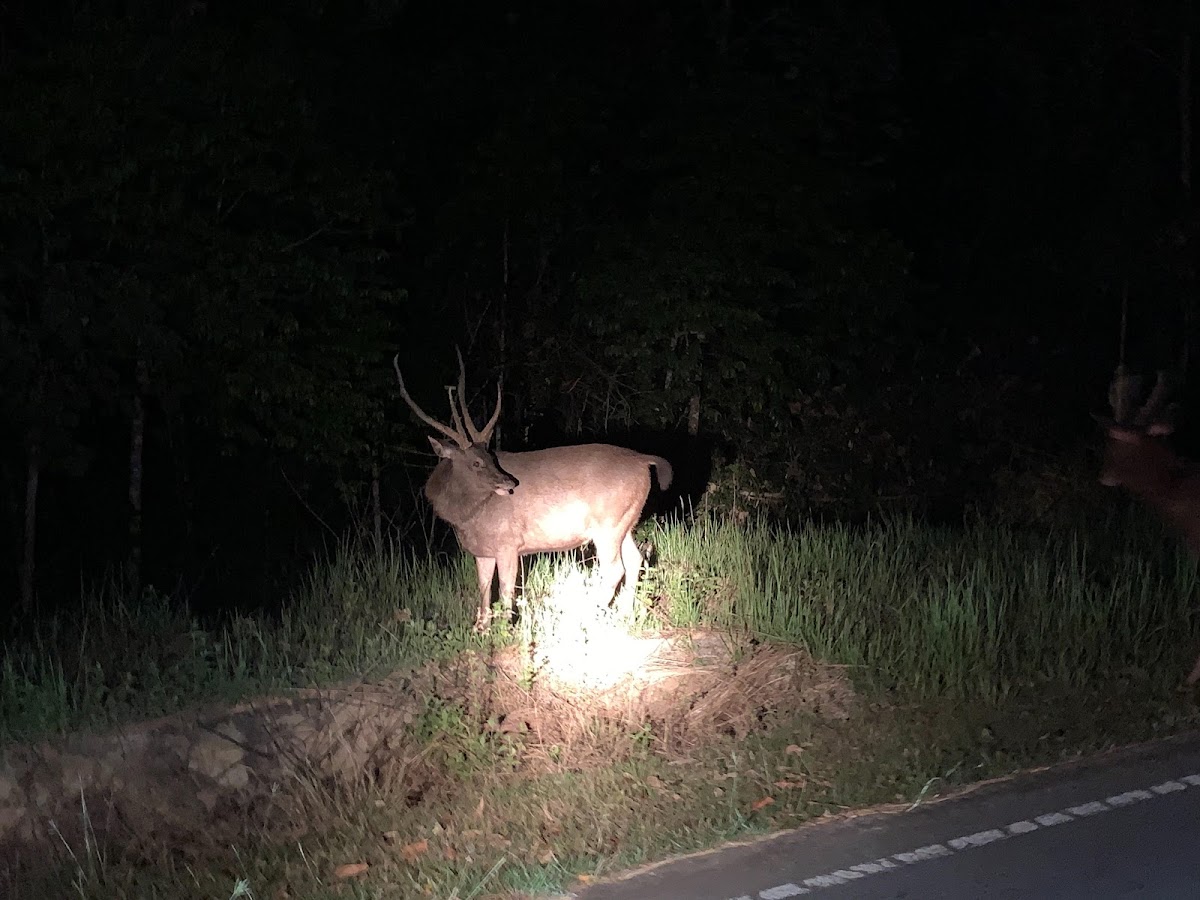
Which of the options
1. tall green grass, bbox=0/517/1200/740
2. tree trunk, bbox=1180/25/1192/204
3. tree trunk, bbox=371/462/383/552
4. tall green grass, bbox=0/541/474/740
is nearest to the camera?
tall green grass, bbox=0/541/474/740

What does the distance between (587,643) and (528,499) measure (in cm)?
103

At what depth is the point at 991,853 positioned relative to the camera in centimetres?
585

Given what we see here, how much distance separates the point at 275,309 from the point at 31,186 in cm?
192

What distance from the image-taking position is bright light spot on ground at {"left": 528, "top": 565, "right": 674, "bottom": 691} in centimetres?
816

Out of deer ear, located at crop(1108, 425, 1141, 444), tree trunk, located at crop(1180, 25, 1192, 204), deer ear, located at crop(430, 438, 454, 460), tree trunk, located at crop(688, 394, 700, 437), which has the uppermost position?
tree trunk, located at crop(1180, 25, 1192, 204)

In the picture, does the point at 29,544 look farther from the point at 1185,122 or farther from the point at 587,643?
the point at 1185,122

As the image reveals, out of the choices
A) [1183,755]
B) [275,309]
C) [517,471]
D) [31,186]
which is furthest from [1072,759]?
[31,186]

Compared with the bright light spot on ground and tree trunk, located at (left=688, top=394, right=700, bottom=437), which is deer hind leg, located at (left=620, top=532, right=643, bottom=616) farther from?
tree trunk, located at (left=688, top=394, right=700, bottom=437)

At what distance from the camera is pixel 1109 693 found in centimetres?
800

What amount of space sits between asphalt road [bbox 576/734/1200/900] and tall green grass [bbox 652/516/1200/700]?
54.9 inches

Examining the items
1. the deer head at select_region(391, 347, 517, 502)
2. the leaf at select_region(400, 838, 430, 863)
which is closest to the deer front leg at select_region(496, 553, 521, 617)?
the deer head at select_region(391, 347, 517, 502)

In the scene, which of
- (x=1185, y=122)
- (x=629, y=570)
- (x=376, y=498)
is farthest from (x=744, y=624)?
(x=1185, y=122)

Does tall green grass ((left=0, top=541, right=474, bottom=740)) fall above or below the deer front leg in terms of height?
below

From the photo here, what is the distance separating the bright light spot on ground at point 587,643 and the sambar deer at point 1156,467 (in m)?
3.18
